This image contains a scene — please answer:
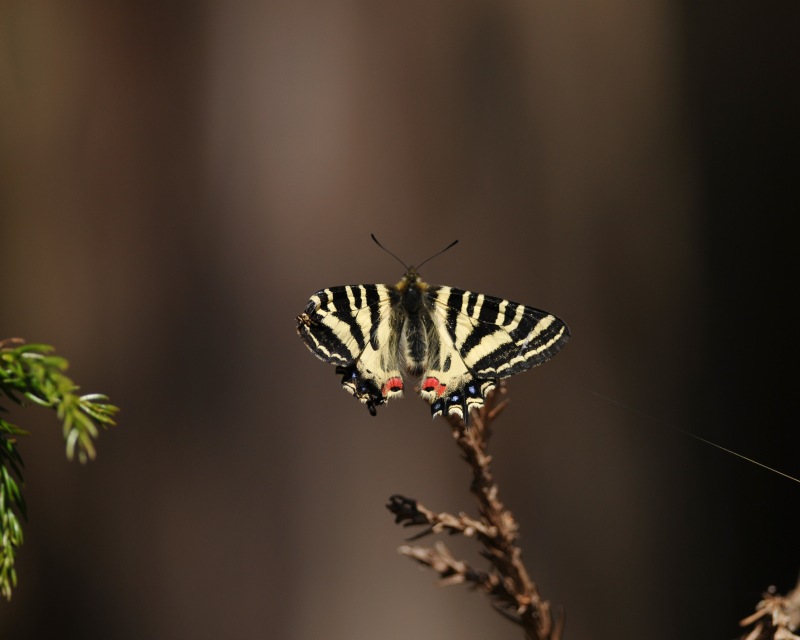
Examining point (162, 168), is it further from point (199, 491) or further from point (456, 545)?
point (456, 545)

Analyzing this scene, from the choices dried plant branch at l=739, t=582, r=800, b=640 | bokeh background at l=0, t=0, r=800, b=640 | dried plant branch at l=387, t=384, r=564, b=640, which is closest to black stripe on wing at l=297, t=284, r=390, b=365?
dried plant branch at l=387, t=384, r=564, b=640

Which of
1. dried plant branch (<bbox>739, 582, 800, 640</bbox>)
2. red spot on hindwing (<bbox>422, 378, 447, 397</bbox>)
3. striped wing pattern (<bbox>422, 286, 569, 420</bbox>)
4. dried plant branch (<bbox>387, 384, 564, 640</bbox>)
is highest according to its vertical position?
striped wing pattern (<bbox>422, 286, 569, 420</bbox>)

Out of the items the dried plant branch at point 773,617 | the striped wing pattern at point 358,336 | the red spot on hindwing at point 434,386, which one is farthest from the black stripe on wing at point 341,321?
the dried plant branch at point 773,617

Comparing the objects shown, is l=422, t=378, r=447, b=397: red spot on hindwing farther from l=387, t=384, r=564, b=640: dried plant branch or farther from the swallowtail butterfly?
l=387, t=384, r=564, b=640: dried plant branch

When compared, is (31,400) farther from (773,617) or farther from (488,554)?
(773,617)

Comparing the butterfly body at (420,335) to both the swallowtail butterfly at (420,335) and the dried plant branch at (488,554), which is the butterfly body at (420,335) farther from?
the dried plant branch at (488,554)
